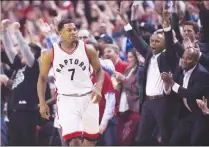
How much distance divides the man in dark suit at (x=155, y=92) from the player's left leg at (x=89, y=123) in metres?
1.30

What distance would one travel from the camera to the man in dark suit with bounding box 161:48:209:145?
32.9 feet

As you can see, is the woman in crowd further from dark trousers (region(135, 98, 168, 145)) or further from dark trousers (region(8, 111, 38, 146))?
dark trousers (region(8, 111, 38, 146))

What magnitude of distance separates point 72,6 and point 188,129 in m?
8.06

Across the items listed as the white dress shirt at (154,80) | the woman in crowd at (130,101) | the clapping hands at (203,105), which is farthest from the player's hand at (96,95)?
the woman in crowd at (130,101)

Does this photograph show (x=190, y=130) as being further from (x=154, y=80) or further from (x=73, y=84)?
(x=73, y=84)

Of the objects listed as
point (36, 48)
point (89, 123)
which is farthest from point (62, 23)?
point (36, 48)

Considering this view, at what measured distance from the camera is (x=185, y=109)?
34.1 feet

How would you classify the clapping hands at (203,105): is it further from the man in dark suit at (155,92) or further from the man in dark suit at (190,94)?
the man in dark suit at (155,92)

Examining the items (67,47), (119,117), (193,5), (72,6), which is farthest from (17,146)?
(72,6)

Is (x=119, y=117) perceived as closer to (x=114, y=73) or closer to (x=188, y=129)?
(x=114, y=73)

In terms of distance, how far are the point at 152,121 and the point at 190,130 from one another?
2.31 feet

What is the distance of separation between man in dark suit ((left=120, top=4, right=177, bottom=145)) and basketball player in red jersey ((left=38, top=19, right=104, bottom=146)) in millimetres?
1296

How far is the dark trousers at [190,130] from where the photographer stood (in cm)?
1009

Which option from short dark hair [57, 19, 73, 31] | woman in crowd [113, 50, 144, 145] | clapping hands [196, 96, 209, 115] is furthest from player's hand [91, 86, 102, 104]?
woman in crowd [113, 50, 144, 145]
